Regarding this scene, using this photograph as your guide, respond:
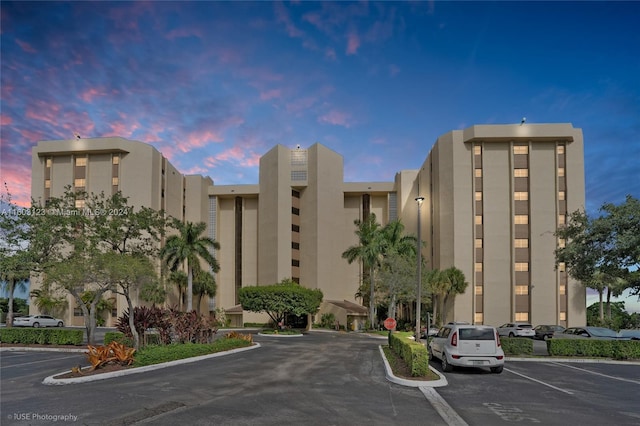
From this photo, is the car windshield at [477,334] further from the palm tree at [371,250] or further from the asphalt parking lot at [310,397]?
the palm tree at [371,250]

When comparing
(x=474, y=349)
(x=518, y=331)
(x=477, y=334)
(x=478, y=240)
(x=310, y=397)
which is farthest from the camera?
(x=478, y=240)

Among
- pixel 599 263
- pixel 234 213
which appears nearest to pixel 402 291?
pixel 599 263

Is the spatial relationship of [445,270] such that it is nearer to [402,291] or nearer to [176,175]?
[402,291]

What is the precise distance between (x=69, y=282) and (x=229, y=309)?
1699 inches

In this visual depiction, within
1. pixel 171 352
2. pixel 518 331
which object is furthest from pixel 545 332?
pixel 171 352

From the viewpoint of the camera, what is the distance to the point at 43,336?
26.4 metres

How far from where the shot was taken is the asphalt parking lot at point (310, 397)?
9289mm

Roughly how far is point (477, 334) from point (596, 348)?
1002 centimetres

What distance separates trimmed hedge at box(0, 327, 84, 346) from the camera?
85.1 ft

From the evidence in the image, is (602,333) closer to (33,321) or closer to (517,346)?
(517,346)

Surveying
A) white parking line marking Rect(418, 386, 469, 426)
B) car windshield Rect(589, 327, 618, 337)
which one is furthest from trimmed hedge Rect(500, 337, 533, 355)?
car windshield Rect(589, 327, 618, 337)

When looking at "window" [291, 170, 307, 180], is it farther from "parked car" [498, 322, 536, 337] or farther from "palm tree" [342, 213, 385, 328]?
"parked car" [498, 322, 536, 337]

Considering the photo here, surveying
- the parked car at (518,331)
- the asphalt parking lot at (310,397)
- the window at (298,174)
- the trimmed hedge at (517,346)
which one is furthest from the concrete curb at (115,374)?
the window at (298,174)

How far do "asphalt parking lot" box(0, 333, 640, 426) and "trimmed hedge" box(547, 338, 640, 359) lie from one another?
149 inches
